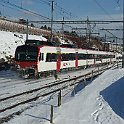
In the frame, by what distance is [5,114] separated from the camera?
1441cm

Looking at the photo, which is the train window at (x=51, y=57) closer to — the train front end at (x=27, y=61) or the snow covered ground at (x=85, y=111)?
the train front end at (x=27, y=61)

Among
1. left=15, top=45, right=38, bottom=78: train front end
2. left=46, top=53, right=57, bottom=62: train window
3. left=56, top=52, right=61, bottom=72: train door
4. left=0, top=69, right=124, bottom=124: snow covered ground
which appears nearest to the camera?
left=0, top=69, right=124, bottom=124: snow covered ground

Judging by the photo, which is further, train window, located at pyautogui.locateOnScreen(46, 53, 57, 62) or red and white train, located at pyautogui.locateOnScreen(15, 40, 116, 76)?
train window, located at pyautogui.locateOnScreen(46, 53, 57, 62)

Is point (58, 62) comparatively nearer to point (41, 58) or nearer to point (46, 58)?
point (46, 58)

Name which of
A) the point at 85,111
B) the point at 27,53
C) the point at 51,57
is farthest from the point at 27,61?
the point at 85,111

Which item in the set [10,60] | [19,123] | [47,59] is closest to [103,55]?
[10,60]

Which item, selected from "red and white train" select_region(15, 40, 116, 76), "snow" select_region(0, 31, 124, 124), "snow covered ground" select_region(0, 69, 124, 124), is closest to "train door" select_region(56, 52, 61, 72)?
"red and white train" select_region(15, 40, 116, 76)

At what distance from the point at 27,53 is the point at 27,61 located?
0.70m

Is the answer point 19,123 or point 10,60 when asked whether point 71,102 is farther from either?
point 10,60

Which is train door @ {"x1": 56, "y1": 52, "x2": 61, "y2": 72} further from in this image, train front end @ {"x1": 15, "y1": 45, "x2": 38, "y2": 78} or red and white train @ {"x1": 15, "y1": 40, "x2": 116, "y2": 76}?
train front end @ {"x1": 15, "y1": 45, "x2": 38, "y2": 78}

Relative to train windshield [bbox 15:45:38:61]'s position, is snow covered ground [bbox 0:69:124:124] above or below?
below

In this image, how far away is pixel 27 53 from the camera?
30.4 m

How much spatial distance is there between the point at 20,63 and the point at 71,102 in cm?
1464

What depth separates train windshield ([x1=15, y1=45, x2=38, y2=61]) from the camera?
2975 cm
